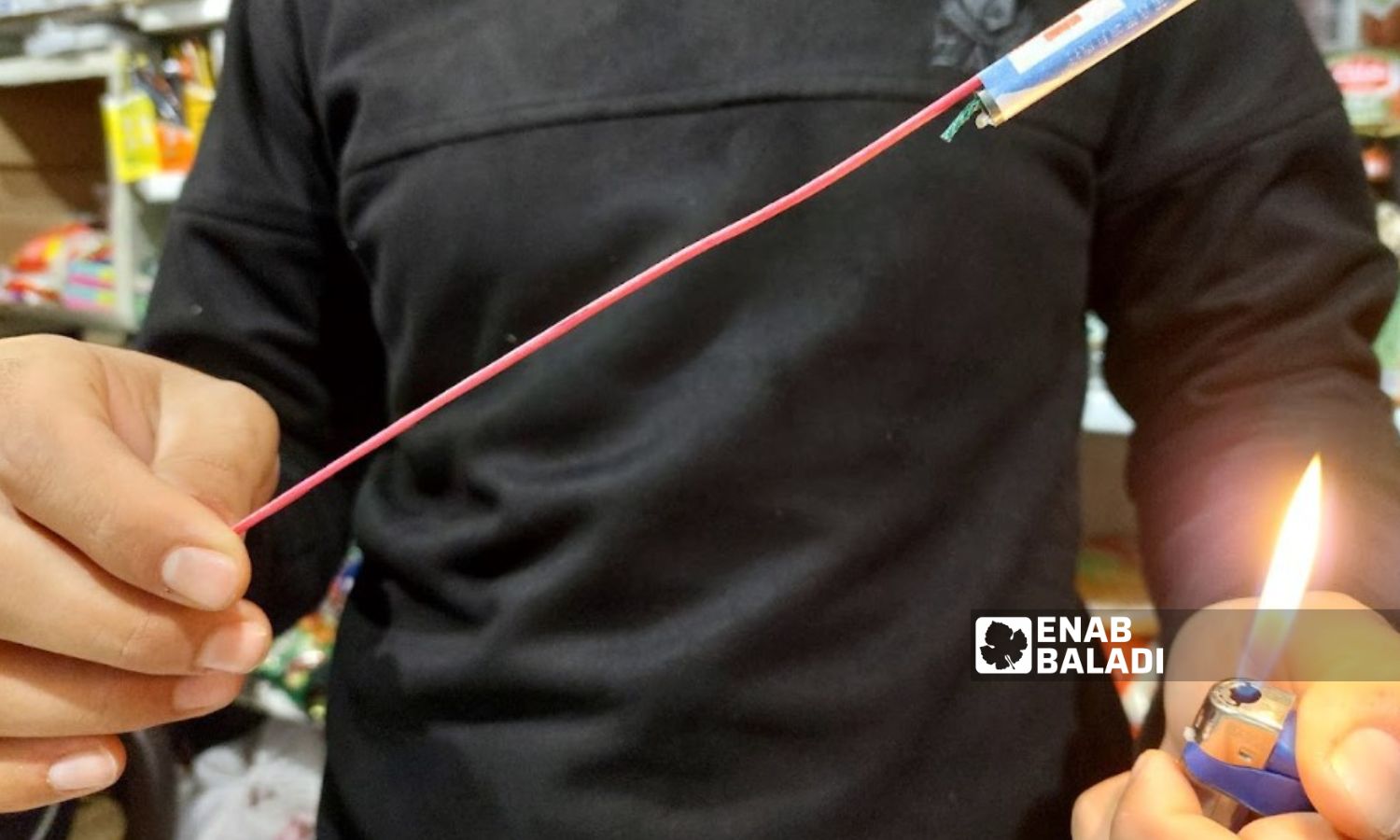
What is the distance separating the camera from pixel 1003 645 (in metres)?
0.41

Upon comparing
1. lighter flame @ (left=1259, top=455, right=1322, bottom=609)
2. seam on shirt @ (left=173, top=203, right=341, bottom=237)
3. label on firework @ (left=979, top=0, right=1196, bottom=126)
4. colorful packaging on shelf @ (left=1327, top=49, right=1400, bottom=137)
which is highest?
label on firework @ (left=979, top=0, right=1196, bottom=126)

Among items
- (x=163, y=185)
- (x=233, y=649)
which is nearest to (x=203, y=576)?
(x=233, y=649)

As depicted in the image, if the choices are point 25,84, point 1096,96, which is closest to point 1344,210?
point 1096,96

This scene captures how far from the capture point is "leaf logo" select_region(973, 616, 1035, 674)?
40cm

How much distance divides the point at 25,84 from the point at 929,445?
3.87ft

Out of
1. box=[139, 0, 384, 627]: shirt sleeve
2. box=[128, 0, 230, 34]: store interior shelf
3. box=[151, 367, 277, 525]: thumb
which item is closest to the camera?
box=[151, 367, 277, 525]: thumb

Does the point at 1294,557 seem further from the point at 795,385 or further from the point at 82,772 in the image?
the point at 82,772

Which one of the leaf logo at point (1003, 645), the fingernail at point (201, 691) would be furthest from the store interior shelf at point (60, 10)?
the leaf logo at point (1003, 645)

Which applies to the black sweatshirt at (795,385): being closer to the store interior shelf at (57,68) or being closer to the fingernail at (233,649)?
the fingernail at (233,649)

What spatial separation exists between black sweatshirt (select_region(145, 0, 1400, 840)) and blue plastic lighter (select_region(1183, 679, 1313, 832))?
0.15 m

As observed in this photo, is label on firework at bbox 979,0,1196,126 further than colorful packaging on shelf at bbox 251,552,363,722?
No

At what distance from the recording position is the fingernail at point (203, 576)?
0.28 meters

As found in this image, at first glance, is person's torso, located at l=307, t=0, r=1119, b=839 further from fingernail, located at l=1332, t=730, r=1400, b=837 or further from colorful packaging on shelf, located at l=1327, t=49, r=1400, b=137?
colorful packaging on shelf, located at l=1327, t=49, r=1400, b=137

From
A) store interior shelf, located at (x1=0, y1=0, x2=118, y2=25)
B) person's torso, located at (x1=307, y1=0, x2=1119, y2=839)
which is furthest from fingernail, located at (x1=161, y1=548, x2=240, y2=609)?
store interior shelf, located at (x1=0, y1=0, x2=118, y2=25)
